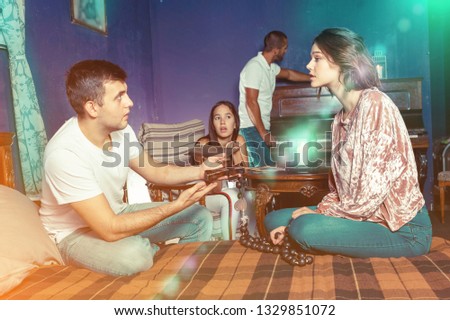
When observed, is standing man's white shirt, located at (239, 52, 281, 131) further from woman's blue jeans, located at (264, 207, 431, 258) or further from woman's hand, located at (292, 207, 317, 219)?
woman's blue jeans, located at (264, 207, 431, 258)

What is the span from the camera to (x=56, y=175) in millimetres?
1815

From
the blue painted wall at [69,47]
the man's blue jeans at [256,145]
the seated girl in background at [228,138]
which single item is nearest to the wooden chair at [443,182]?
the man's blue jeans at [256,145]

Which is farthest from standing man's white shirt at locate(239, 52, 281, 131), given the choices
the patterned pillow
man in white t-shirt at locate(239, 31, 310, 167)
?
the patterned pillow

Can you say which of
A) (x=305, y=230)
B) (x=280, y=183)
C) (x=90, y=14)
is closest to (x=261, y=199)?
(x=280, y=183)

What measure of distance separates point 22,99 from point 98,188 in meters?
1.00

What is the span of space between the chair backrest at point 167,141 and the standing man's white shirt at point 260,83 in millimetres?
581

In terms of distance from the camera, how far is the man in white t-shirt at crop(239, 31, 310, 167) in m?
4.43

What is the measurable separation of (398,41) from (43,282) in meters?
4.61

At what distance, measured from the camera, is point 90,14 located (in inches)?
155

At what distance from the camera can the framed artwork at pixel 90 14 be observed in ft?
11.9

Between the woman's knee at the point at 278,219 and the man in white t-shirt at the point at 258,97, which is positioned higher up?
the man in white t-shirt at the point at 258,97

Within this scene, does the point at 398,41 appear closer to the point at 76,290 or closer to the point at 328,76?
the point at 328,76

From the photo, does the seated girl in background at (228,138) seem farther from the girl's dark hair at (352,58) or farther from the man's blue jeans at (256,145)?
the girl's dark hair at (352,58)
